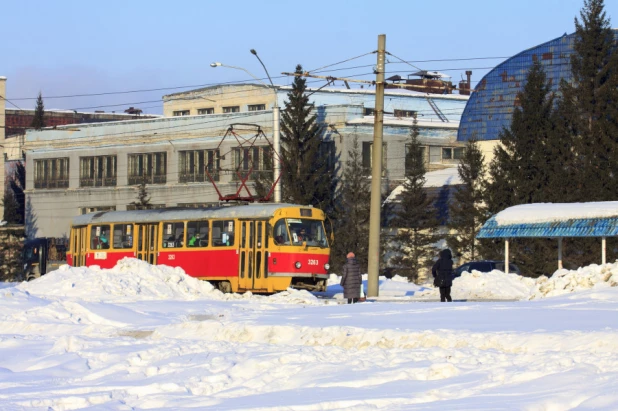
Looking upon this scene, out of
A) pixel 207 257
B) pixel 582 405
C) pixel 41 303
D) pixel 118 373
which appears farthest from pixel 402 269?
pixel 582 405

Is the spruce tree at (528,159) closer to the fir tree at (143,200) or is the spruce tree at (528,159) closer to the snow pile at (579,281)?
the snow pile at (579,281)

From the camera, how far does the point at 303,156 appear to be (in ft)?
196

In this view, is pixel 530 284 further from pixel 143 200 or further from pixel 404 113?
pixel 404 113

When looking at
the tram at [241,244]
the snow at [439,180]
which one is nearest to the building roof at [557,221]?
the tram at [241,244]

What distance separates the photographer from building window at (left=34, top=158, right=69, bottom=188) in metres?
75.8

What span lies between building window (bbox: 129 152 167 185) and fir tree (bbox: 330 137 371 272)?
1781 cm

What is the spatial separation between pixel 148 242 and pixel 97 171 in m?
39.6

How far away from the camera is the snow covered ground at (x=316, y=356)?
11719 millimetres

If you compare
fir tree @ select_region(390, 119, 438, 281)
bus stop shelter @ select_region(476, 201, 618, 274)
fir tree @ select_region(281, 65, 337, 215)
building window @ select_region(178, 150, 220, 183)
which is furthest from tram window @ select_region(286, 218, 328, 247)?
building window @ select_region(178, 150, 220, 183)

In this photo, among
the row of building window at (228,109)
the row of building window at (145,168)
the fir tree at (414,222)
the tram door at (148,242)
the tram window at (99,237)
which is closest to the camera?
the tram door at (148,242)

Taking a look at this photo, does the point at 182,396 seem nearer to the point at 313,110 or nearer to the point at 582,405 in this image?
the point at 582,405

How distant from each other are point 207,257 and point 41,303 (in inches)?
400

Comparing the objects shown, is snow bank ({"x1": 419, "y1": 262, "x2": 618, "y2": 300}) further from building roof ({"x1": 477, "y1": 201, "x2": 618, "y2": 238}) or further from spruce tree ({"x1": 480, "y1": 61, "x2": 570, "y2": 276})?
spruce tree ({"x1": 480, "y1": 61, "x2": 570, "y2": 276})

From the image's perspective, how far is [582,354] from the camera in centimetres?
1316
